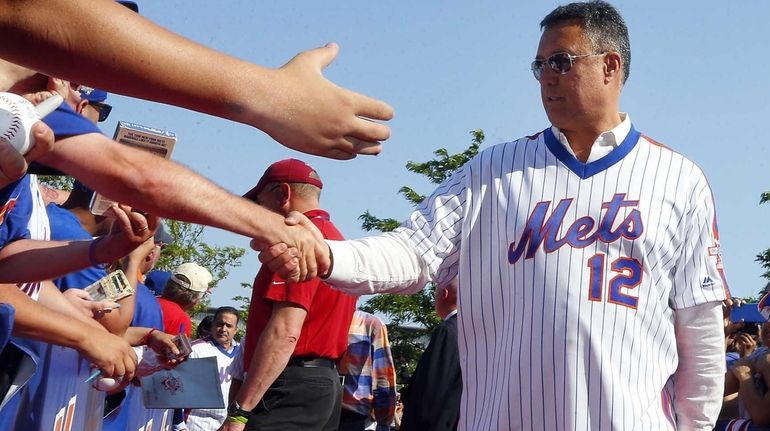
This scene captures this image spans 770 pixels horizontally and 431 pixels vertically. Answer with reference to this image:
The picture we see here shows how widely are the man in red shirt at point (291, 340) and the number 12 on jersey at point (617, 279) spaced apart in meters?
2.05

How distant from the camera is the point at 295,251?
3178 millimetres

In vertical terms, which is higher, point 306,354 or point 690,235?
point 690,235

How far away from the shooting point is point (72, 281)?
4.90 m

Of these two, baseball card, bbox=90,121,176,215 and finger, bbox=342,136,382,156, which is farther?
baseball card, bbox=90,121,176,215

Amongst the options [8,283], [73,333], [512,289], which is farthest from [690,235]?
[8,283]

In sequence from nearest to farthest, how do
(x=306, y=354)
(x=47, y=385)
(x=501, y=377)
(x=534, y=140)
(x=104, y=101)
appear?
1. (x=501, y=377)
2. (x=534, y=140)
3. (x=47, y=385)
4. (x=104, y=101)
5. (x=306, y=354)

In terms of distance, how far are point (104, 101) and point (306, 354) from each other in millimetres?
1755

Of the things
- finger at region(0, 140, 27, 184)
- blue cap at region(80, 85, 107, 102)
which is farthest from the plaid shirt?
finger at region(0, 140, 27, 184)

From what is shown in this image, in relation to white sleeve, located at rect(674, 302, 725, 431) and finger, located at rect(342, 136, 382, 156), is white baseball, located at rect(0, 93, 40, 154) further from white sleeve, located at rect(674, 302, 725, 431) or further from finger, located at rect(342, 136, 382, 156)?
white sleeve, located at rect(674, 302, 725, 431)

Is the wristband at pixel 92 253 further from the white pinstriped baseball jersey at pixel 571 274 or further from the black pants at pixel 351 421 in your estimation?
the black pants at pixel 351 421

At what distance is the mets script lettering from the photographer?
3.42 metres

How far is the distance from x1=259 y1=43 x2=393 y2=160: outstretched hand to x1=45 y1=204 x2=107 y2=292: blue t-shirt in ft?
9.72

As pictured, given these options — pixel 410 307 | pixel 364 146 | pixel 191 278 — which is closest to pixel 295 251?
pixel 364 146

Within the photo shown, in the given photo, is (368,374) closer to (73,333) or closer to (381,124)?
(73,333)
